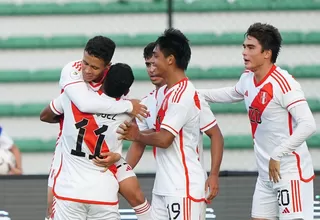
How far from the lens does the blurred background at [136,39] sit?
408 inches

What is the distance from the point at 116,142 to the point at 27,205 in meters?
2.69

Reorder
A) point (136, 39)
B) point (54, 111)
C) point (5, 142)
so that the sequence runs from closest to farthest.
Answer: point (54, 111)
point (5, 142)
point (136, 39)

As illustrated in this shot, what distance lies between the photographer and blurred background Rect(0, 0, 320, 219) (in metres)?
10.4

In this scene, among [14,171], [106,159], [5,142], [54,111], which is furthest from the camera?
[5,142]

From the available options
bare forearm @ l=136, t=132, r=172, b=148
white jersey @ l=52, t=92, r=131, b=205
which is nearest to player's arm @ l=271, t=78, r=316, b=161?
bare forearm @ l=136, t=132, r=172, b=148

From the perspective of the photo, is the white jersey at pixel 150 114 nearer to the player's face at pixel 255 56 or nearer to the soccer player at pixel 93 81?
the soccer player at pixel 93 81

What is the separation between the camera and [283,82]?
5836 millimetres

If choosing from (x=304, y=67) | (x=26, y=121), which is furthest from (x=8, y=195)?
(x=304, y=67)

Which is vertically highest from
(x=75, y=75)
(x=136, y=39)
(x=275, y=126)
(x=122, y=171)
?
(x=136, y=39)

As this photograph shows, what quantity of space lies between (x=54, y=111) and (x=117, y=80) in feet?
1.86

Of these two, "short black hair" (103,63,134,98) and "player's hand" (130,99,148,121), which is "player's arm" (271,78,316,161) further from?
"short black hair" (103,63,134,98)

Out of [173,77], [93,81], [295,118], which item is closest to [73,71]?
[93,81]

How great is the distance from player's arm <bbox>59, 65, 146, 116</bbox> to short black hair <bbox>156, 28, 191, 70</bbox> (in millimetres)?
402

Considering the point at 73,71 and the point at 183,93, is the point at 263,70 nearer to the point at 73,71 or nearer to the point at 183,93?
the point at 183,93
